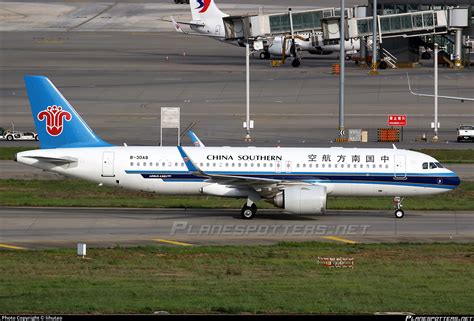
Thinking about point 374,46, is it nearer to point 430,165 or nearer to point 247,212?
point 430,165

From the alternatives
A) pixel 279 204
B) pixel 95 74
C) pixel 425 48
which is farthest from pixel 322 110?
pixel 279 204

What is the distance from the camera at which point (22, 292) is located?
3300 centimetres

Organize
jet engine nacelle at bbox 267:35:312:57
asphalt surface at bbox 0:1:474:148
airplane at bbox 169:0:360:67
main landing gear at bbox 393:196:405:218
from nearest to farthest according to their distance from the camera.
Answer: main landing gear at bbox 393:196:405:218 < asphalt surface at bbox 0:1:474:148 < jet engine nacelle at bbox 267:35:312:57 < airplane at bbox 169:0:360:67

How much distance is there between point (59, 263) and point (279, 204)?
1436 centimetres

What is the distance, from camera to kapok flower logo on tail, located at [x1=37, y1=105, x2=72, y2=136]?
5341cm

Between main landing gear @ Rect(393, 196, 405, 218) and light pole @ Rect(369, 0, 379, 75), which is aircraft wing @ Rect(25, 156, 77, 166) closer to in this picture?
main landing gear @ Rect(393, 196, 405, 218)

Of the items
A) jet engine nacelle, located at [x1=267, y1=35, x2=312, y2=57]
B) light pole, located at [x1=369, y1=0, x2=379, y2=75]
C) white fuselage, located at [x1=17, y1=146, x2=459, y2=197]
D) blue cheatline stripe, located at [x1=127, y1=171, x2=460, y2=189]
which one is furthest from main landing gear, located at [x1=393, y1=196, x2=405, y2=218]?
jet engine nacelle, located at [x1=267, y1=35, x2=312, y2=57]

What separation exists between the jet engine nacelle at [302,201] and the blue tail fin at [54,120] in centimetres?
965

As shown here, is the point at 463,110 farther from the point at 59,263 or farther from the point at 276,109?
the point at 59,263

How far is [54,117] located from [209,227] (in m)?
10.1

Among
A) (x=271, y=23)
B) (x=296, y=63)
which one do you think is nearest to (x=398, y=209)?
(x=271, y=23)

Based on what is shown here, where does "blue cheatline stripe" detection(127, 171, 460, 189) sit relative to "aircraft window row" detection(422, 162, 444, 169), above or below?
below

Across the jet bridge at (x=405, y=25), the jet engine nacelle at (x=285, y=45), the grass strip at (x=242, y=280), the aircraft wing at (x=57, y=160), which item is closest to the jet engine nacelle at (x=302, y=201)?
the grass strip at (x=242, y=280)

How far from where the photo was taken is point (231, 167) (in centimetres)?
5234
